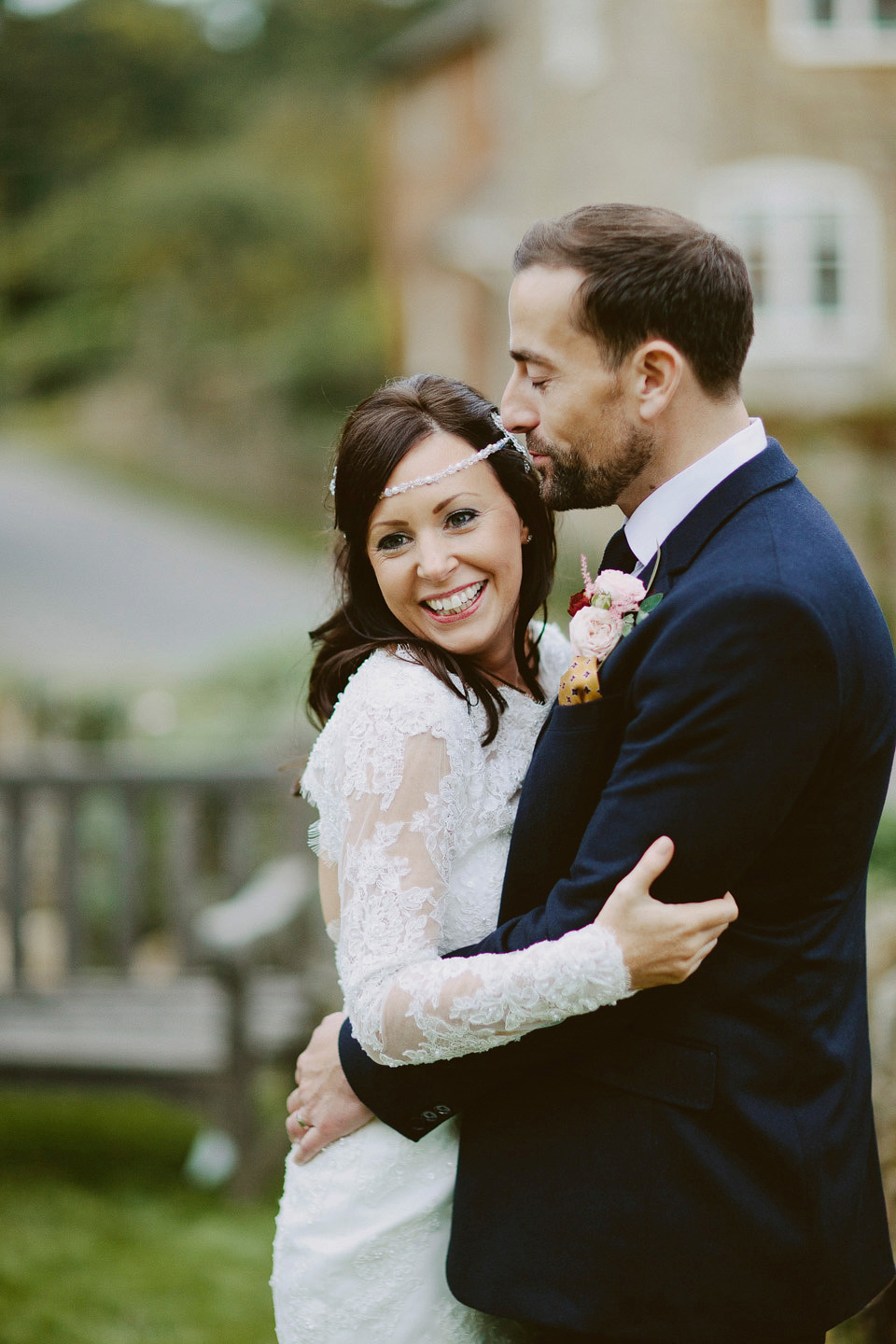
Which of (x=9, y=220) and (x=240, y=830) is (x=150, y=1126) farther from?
(x=9, y=220)

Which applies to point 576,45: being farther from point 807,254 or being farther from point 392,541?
point 392,541

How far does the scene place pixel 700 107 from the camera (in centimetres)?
1338

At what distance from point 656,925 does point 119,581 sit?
21.8m

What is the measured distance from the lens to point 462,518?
7.89 feet

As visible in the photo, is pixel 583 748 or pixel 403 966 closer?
pixel 583 748

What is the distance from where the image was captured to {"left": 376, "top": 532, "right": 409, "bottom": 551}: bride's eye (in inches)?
94.9

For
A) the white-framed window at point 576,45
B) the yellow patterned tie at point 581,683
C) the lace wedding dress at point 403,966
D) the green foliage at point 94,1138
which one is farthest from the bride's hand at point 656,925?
the white-framed window at point 576,45

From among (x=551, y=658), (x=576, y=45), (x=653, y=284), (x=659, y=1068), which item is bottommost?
(x=659, y=1068)

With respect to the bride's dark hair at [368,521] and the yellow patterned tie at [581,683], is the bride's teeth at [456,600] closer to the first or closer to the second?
the bride's dark hair at [368,521]

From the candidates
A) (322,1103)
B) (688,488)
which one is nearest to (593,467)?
(688,488)

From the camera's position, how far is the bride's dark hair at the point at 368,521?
236 cm

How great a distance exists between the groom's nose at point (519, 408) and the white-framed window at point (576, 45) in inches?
497

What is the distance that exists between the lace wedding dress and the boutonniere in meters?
0.30

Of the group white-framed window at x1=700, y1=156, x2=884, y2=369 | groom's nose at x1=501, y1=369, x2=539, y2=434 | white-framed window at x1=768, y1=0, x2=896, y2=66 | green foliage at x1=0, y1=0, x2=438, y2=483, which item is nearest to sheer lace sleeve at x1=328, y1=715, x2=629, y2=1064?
groom's nose at x1=501, y1=369, x2=539, y2=434
